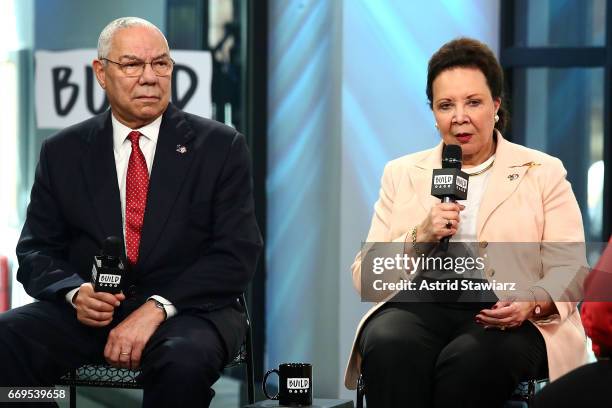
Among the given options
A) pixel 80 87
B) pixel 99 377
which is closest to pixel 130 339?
pixel 99 377

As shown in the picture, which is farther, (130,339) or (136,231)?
(136,231)

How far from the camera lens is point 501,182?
3.47 metres

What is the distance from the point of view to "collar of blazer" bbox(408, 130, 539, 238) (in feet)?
11.3

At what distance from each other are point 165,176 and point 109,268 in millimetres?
451

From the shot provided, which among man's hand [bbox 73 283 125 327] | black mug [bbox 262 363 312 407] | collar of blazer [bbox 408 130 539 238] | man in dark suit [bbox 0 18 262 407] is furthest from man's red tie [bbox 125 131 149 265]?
collar of blazer [bbox 408 130 539 238]

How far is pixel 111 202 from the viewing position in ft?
11.5

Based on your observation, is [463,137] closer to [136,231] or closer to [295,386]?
[295,386]

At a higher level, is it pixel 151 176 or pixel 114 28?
pixel 114 28

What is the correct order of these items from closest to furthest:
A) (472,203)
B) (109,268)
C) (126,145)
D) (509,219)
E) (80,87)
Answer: (109,268) → (509,219) → (472,203) → (126,145) → (80,87)

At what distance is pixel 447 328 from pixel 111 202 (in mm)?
1175

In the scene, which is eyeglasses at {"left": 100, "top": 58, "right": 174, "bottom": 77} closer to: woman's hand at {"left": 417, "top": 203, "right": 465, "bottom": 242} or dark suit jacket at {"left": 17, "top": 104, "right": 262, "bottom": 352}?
dark suit jacket at {"left": 17, "top": 104, "right": 262, "bottom": 352}

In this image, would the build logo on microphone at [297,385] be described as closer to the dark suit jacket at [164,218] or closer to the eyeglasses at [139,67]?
the dark suit jacket at [164,218]

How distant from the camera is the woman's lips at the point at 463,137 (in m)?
3.49

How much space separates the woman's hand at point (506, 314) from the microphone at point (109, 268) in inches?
43.0
